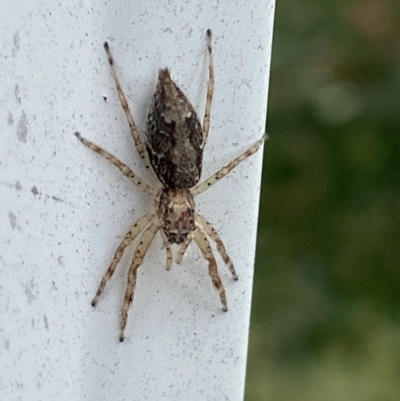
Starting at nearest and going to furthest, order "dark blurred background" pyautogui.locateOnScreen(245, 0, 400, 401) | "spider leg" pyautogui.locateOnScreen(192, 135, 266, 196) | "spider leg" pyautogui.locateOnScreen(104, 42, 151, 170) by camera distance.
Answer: "spider leg" pyautogui.locateOnScreen(104, 42, 151, 170) < "spider leg" pyautogui.locateOnScreen(192, 135, 266, 196) < "dark blurred background" pyautogui.locateOnScreen(245, 0, 400, 401)

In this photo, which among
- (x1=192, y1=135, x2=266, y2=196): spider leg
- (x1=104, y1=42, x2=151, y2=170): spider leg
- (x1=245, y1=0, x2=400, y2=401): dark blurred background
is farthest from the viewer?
(x1=245, y1=0, x2=400, y2=401): dark blurred background

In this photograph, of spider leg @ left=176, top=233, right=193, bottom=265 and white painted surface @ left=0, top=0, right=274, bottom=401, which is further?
spider leg @ left=176, top=233, right=193, bottom=265

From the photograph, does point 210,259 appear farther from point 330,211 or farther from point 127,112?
point 330,211

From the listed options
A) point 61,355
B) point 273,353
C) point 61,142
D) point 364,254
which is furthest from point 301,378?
point 61,142

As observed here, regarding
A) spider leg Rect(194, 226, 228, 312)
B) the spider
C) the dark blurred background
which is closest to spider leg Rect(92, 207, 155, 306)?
the spider

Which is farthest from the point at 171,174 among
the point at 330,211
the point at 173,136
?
the point at 330,211

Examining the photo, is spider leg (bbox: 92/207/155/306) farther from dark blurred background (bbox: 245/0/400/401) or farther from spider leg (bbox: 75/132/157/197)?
dark blurred background (bbox: 245/0/400/401)

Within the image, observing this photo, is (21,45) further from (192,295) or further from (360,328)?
(360,328)
